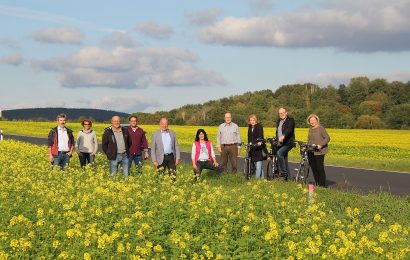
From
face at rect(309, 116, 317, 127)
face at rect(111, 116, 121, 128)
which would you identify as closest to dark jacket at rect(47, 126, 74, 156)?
face at rect(111, 116, 121, 128)

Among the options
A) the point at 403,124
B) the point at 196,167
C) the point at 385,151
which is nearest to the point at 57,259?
the point at 196,167

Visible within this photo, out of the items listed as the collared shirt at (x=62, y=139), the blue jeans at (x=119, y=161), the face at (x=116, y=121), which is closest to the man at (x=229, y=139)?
the blue jeans at (x=119, y=161)

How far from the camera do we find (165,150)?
15609 millimetres

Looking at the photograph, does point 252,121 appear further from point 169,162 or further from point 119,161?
point 119,161

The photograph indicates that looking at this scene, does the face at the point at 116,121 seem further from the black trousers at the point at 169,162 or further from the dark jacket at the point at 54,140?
the dark jacket at the point at 54,140

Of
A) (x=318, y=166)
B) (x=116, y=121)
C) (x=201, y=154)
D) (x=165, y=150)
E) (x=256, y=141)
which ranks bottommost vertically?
(x=318, y=166)

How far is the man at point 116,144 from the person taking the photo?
52.3 ft

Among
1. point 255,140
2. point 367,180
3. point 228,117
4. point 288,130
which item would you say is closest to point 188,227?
point 288,130

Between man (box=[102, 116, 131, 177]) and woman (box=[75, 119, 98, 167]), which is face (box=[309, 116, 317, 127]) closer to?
man (box=[102, 116, 131, 177])

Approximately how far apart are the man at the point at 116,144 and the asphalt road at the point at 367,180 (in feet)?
18.2

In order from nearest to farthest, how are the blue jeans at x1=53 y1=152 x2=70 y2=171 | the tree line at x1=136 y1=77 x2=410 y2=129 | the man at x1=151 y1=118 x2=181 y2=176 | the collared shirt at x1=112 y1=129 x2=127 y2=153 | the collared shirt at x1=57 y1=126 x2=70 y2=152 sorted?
the man at x1=151 y1=118 x2=181 y2=176
the collared shirt at x1=112 y1=129 x2=127 y2=153
the collared shirt at x1=57 y1=126 x2=70 y2=152
the blue jeans at x1=53 y1=152 x2=70 y2=171
the tree line at x1=136 y1=77 x2=410 y2=129

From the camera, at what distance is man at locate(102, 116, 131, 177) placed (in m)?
A: 15.9

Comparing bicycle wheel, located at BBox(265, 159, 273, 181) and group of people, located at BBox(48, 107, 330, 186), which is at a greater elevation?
group of people, located at BBox(48, 107, 330, 186)

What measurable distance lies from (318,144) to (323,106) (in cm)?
6169
